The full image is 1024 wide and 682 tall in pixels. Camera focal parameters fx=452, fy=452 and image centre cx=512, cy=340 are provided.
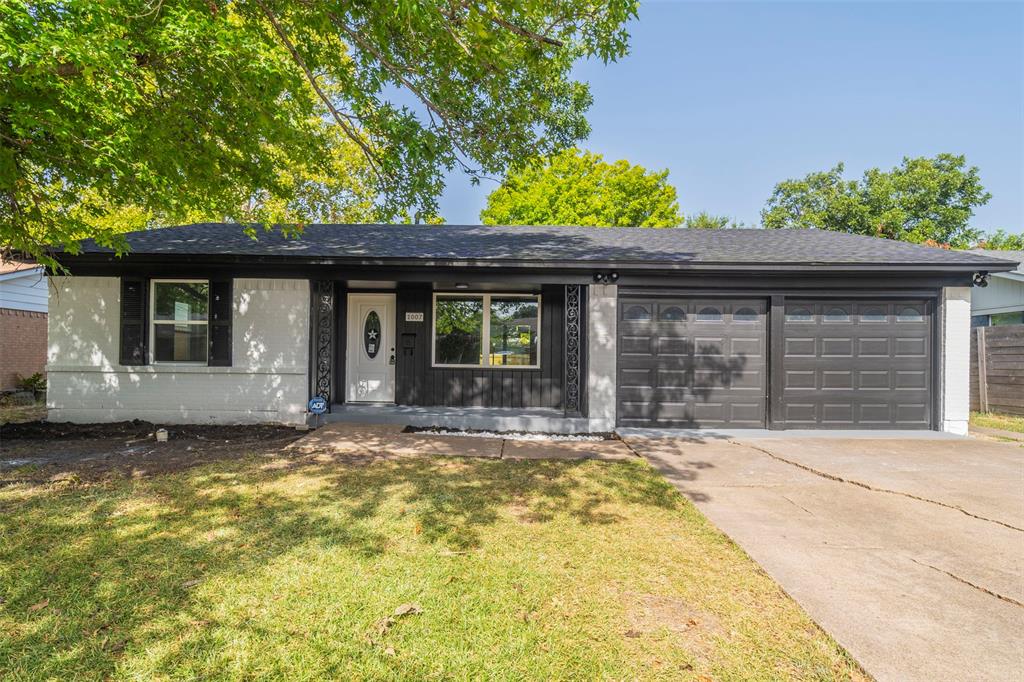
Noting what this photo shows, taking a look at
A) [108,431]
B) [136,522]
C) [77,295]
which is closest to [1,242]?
[77,295]

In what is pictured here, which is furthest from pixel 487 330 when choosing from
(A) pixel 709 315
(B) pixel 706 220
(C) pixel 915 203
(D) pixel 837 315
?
(B) pixel 706 220

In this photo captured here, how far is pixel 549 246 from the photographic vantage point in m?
8.94

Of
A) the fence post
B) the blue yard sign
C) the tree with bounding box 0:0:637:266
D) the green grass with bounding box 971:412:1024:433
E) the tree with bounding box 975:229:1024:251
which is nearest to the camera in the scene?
the tree with bounding box 0:0:637:266

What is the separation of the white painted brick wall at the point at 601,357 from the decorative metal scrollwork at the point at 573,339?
251 mm

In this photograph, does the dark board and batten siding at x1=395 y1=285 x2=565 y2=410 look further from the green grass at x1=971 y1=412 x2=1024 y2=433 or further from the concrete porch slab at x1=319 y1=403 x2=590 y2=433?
the green grass at x1=971 y1=412 x2=1024 y2=433

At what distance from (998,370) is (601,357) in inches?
362

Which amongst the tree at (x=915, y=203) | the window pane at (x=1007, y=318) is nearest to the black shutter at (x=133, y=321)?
the window pane at (x=1007, y=318)

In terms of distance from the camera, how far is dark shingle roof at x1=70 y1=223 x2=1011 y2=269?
24.8 feet

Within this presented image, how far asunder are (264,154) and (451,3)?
11.4 feet

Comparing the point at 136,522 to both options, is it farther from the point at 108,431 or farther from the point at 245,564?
the point at 108,431

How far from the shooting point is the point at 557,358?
905 centimetres

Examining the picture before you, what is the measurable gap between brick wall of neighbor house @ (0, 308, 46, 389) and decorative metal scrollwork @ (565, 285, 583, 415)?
42.4 ft

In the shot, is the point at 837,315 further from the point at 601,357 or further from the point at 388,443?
the point at 388,443

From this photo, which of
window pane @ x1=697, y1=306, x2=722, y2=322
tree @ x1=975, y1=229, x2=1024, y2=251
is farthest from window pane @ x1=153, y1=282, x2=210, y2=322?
tree @ x1=975, y1=229, x2=1024, y2=251
